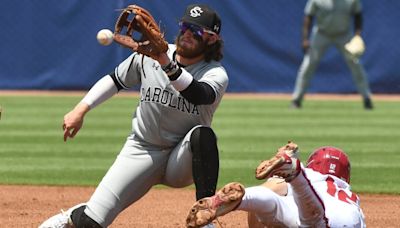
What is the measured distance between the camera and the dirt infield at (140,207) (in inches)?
270

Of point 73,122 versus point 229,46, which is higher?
point 73,122

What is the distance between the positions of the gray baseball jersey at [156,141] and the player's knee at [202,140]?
62mm

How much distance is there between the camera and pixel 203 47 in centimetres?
579

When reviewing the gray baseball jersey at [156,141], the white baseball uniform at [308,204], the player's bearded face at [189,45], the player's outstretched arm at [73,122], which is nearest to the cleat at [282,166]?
the white baseball uniform at [308,204]

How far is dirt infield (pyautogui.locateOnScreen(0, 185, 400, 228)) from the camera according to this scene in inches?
270

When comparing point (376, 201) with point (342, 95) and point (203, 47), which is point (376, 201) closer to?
point (203, 47)

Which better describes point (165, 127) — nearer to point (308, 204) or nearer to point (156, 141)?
point (156, 141)

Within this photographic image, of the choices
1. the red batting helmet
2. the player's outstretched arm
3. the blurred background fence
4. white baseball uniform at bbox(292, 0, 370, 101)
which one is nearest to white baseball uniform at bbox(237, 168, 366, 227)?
the red batting helmet

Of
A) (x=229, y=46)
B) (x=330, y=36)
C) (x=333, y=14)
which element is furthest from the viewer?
(x=229, y=46)

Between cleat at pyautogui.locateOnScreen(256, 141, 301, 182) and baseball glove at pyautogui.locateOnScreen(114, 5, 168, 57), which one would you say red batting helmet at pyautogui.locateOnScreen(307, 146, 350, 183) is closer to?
cleat at pyautogui.locateOnScreen(256, 141, 301, 182)

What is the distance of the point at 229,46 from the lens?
61.0 ft

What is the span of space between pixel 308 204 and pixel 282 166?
0.41 meters

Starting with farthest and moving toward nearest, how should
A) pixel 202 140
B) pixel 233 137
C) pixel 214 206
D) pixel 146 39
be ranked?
pixel 233 137 < pixel 202 140 < pixel 146 39 < pixel 214 206

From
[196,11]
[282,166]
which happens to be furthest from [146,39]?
[282,166]
